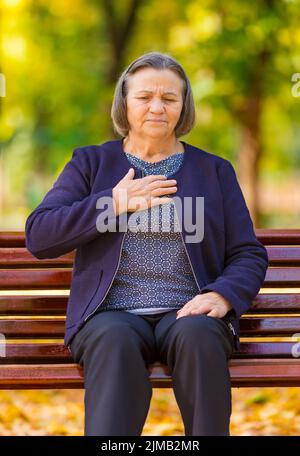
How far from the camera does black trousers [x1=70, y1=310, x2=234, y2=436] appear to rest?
9.22 ft

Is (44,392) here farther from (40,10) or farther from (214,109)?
(40,10)

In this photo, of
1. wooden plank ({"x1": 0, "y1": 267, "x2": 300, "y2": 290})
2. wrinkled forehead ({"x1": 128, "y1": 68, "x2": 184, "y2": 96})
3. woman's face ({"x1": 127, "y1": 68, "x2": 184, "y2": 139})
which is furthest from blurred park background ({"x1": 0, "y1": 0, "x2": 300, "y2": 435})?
wrinkled forehead ({"x1": 128, "y1": 68, "x2": 184, "y2": 96})

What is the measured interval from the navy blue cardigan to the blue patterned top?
1.9 inches

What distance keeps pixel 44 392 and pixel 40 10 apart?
11529 millimetres

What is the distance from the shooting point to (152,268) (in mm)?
3264

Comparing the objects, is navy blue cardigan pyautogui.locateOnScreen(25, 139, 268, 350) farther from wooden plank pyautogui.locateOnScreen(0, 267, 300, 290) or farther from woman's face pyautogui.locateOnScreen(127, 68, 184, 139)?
wooden plank pyautogui.locateOnScreen(0, 267, 300, 290)

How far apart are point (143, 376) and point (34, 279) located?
973 millimetres

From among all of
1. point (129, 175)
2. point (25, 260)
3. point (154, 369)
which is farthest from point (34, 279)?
point (154, 369)

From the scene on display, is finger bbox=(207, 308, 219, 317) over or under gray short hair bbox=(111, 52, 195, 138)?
under

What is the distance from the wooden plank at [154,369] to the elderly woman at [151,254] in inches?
3.0

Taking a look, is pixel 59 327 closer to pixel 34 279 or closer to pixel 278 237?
pixel 34 279

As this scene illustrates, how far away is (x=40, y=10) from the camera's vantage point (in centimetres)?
1620
